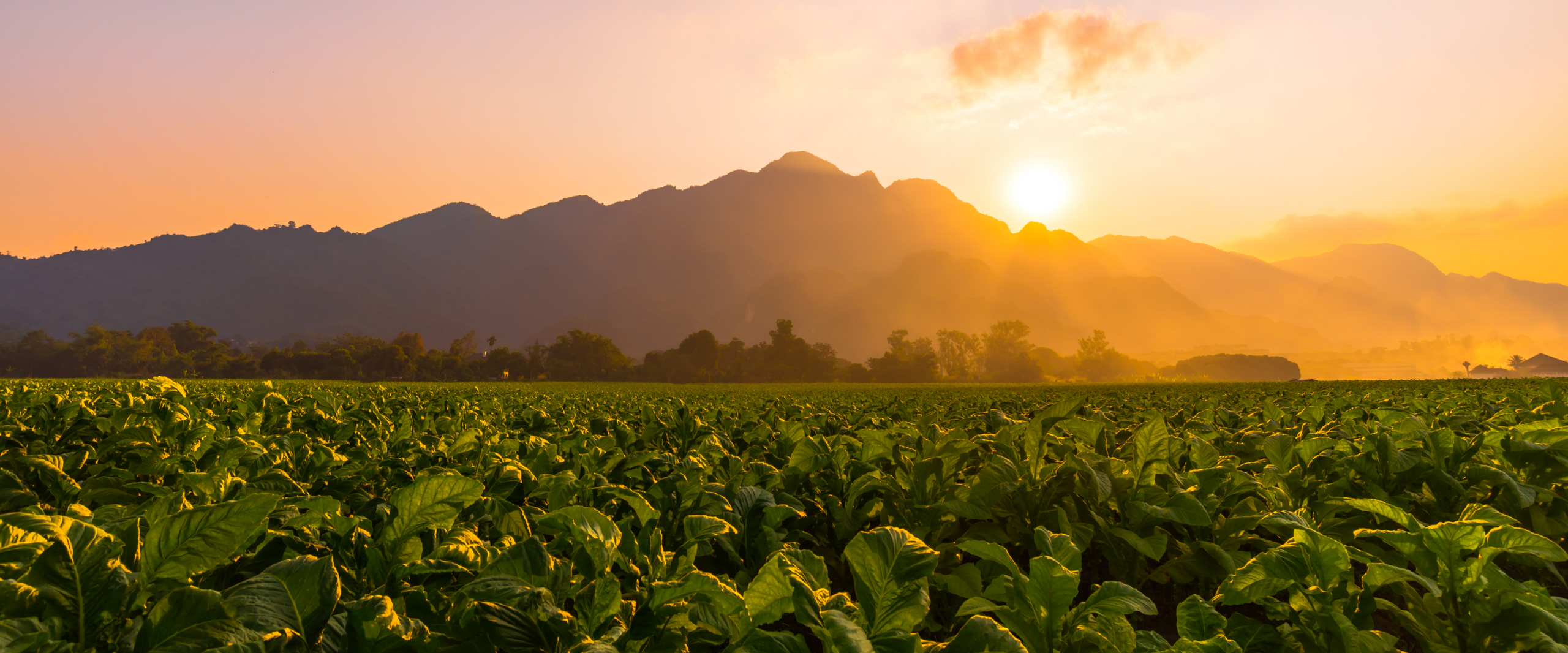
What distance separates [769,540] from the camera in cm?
215

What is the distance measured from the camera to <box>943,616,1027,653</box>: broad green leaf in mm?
1226

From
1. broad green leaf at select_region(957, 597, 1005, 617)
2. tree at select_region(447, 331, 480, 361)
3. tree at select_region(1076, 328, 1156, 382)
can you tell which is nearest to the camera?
broad green leaf at select_region(957, 597, 1005, 617)

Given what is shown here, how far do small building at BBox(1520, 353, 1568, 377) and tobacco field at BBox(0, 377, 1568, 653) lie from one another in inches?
8462

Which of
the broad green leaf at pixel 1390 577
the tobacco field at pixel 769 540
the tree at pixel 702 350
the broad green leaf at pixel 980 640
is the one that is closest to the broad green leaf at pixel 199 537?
the tobacco field at pixel 769 540

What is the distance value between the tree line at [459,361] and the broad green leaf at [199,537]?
372 ft

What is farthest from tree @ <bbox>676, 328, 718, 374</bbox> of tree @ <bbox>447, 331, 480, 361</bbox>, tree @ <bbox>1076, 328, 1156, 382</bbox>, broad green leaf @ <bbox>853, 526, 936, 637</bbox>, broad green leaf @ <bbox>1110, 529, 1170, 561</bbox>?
broad green leaf @ <bbox>853, 526, 936, 637</bbox>

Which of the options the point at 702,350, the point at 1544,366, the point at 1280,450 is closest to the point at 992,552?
the point at 1280,450

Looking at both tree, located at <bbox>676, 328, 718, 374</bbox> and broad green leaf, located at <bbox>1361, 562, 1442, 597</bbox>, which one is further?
tree, located at <bbox>676, 328, 718, 374</bbox>

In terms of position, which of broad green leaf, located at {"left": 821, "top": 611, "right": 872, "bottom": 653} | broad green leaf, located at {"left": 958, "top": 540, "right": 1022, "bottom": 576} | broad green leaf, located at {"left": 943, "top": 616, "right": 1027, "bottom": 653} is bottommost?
broad green leaf, located at {"left": 943, "top": 616, "right": 1027, "bottom": 653}

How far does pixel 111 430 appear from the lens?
4.09 m

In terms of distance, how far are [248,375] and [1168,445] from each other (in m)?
149

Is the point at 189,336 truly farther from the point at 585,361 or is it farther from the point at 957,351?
the point at 957,351

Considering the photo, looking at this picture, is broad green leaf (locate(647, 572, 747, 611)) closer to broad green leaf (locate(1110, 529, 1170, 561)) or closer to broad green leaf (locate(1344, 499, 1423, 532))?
broad green leaf (locate(1344, 499, 1423, 532))

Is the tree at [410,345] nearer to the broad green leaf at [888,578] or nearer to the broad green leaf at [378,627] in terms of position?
the broad green leaf at [378,627]
